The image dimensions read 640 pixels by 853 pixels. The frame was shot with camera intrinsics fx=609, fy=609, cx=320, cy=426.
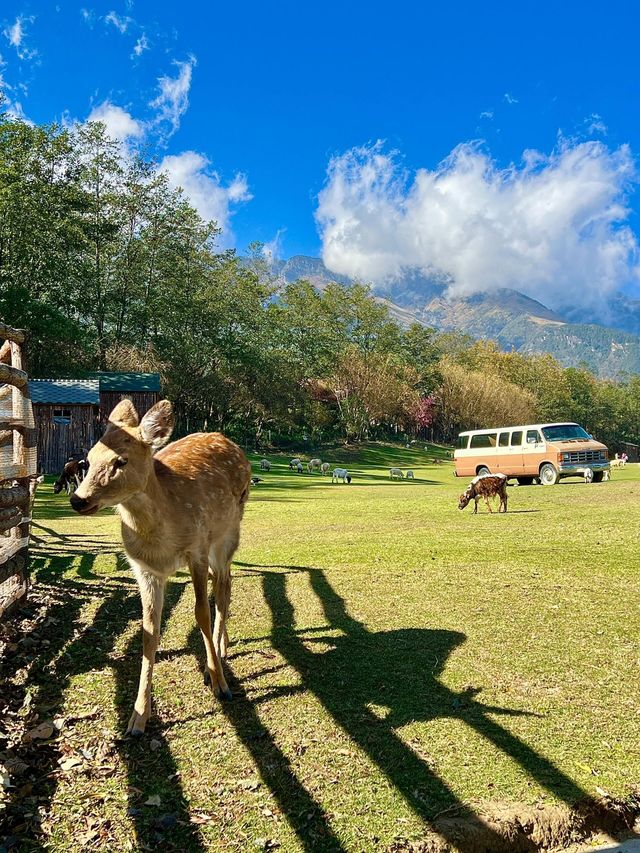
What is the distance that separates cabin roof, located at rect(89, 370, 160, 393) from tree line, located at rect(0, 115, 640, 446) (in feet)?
9.10

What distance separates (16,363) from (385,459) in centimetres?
4656

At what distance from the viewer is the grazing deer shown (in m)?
3.95

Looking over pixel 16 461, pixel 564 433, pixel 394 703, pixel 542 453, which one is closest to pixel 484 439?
pixel 542 453

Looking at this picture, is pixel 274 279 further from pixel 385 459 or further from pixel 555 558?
pixel 555 558

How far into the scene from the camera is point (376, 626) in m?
5.85

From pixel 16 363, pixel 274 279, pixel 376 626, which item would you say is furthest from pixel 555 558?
pixel 274 279

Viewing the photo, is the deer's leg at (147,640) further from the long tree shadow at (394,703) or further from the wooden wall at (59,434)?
the wooden wall at (59,434)

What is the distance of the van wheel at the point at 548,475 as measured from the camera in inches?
942

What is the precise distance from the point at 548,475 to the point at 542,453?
0.90 meters

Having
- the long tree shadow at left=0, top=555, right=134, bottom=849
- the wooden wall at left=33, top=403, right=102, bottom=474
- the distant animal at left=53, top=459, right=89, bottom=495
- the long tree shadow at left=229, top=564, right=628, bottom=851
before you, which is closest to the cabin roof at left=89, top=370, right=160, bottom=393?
the wooden wall at left=33, top=403, right=102, bottom=474

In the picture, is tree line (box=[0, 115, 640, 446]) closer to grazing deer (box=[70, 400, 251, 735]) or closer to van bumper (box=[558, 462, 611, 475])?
van bumper (box=[558, 462, 611, 475])

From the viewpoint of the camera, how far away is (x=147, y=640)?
13.9ft

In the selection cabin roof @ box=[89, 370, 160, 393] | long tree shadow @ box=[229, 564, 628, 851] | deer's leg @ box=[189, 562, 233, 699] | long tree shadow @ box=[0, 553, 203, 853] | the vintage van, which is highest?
cabin roof @ box=[89, 370, 160, 393]

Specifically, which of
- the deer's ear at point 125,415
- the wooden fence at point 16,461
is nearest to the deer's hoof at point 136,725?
the deer's ear at point 125,415
